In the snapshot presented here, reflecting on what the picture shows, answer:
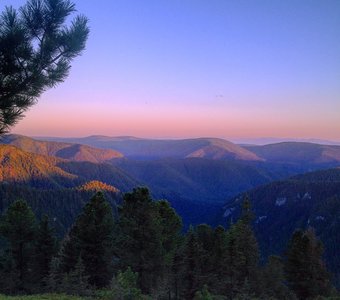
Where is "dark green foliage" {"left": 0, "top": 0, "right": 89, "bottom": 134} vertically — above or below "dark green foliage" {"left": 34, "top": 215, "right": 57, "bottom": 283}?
above

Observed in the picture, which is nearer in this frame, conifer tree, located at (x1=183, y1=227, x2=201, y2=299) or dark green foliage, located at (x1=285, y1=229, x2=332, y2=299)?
conifer tree, located at (x1=183, y1=227, x2=201, y2=299)

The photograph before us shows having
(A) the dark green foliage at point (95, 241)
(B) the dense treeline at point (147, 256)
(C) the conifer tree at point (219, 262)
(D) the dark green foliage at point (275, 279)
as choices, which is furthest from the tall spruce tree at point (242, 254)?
(A) the dark green foliage at point (95, 241)

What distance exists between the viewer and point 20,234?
36969 millimetres

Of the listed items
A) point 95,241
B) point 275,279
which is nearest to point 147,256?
point 95,241

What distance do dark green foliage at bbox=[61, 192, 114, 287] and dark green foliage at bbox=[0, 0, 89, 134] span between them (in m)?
18.9

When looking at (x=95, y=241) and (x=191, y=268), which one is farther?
(x=95, y=241)

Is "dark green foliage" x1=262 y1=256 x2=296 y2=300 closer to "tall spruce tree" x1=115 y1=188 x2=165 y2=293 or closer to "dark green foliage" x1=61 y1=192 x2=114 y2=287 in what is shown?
"tall spruce tree" x1=115 y1=188 x2=165 y2=293

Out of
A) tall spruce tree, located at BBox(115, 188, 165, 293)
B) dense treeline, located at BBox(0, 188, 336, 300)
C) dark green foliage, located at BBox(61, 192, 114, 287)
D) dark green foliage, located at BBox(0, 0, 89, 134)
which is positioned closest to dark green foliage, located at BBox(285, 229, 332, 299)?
dense treeline, located at BBox(0, 188, 336, 300)

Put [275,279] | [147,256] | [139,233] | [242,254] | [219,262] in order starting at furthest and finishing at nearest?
1. [275,279]
2. [219,262]
3. [242,254]
4. [147,256]
5. [139,233]

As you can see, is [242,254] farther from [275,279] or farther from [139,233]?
[139,233]

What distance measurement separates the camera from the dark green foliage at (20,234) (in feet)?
120

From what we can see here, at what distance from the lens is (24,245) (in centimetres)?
3866

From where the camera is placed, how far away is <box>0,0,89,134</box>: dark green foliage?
13.6m

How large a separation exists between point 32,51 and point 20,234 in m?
27.4
